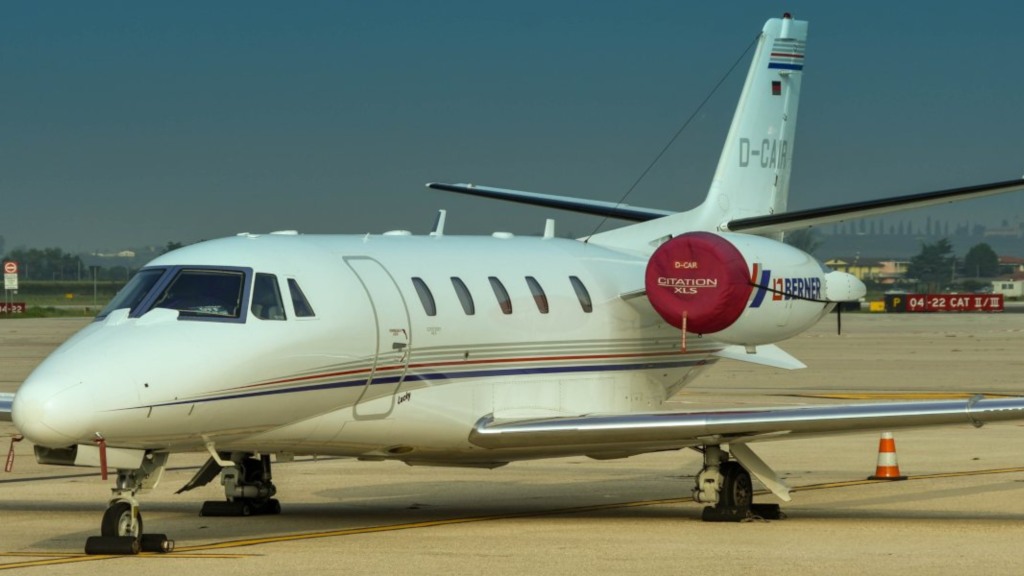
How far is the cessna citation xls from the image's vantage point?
1332 centimetres

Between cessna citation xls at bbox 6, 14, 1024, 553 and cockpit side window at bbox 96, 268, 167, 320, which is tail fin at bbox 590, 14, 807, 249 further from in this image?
cockpit side window at bbox 96, 268, 167, 320

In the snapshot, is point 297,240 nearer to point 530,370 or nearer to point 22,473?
point 530,370

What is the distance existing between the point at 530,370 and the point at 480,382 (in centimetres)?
79

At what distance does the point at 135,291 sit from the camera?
1416cm

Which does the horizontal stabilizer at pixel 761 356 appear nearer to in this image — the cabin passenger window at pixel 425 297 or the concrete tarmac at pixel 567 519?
the concrete tarmac at pixel 567 519

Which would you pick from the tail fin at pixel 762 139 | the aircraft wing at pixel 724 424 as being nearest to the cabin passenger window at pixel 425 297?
the aircraft wing at pixel 724 424

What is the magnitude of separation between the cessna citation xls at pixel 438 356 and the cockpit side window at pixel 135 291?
0.02 m

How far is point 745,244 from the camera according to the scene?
58.5 feet

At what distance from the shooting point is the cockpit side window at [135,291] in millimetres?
13992

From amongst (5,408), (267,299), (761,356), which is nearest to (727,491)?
(761,356)

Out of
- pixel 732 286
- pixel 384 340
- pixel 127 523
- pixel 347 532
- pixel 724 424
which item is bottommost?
pixel 347 532

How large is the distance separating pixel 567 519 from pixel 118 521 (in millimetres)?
4499

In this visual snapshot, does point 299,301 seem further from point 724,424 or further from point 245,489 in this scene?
point 724,424

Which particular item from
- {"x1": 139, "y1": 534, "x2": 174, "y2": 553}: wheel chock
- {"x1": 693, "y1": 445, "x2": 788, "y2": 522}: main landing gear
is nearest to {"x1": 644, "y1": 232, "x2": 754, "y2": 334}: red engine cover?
{"x1": 693, "y1": 445, "x2": 788, "y2": 522}: main landing gear
